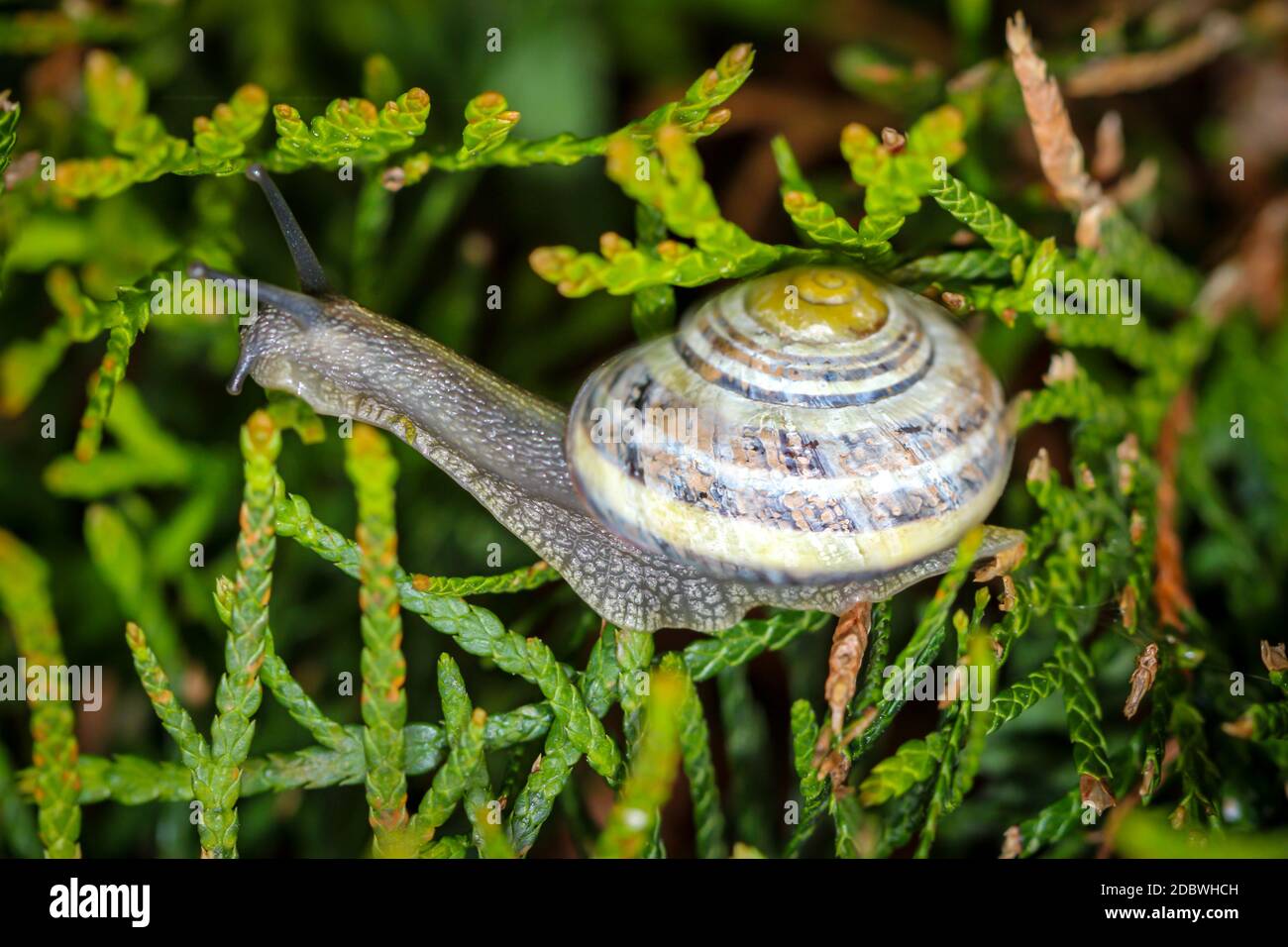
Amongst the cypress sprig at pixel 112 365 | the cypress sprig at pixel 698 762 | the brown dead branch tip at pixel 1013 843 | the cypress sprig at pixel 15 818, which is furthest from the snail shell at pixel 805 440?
the cypress sprig at pixel 15 818

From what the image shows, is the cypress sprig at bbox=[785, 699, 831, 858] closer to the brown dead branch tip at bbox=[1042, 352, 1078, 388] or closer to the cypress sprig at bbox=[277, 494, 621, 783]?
the cypress sprig at bbox=[277, 494, 621, 783]

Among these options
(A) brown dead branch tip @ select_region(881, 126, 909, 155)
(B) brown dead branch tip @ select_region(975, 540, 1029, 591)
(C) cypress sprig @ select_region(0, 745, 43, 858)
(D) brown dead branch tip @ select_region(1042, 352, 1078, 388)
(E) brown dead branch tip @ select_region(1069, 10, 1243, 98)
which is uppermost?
(E) brown dead branch tip @ select_region(1069, 10, 1243, 98)

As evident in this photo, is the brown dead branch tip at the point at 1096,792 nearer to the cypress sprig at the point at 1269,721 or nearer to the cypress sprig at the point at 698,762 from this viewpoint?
the cypress sprig at the point at 1269,721

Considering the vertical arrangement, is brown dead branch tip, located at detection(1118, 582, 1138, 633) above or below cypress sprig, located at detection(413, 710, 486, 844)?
above

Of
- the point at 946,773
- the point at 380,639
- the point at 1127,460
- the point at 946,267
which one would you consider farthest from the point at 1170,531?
the point at 380,639

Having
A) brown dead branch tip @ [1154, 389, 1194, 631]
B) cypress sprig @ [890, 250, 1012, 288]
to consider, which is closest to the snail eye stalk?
cypress sprig @ [890, 250, 1012, 288]

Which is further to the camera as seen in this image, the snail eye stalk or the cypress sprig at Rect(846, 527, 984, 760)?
the snail eye stalk
